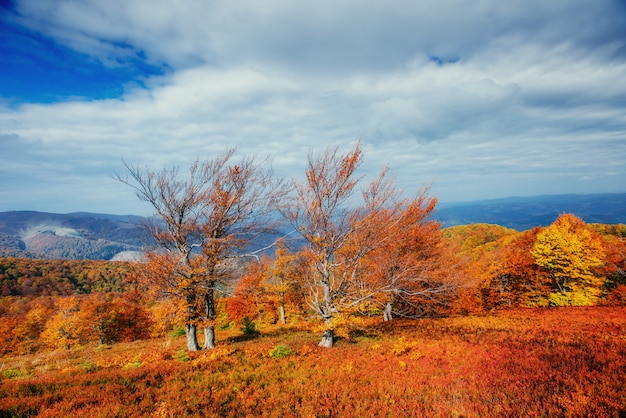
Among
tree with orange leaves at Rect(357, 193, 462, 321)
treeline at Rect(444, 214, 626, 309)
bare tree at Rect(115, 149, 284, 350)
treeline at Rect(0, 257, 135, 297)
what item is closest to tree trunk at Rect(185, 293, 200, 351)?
→ bare tree at Rect(115, 149, 284, 350)

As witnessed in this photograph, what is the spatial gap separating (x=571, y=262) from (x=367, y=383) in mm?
35894

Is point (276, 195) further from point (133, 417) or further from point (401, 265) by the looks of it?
point (133, 417)

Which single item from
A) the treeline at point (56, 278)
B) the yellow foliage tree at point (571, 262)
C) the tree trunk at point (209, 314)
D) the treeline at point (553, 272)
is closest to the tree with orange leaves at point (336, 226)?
the tree trunk at point (209, 314)

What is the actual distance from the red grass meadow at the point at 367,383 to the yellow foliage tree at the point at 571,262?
23.6m

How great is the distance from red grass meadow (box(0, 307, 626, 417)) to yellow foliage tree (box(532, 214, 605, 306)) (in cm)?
2363

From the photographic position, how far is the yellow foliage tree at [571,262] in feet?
102

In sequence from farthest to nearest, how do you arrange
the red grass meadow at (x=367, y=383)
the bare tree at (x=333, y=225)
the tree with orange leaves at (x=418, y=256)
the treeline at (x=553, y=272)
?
the treeline at (x=553, y=272) → the tree with orange leaves at (x=418, y=256) → the bare tree at (x=333, y=225) → the red grass meadow at (x=367, y=383)

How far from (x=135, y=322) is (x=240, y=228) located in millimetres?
60290

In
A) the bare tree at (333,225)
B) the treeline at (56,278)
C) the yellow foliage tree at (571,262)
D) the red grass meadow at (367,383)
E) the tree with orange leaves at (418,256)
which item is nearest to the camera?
the red grass meadow at (367,383)

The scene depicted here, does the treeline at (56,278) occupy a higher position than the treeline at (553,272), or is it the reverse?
the treeline at (553,272)

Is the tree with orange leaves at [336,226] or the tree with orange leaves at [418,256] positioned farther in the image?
the tree with orange leaves at [418,256]

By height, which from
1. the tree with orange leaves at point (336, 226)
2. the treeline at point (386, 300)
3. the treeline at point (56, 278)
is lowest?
the treeline at point (56, 278)

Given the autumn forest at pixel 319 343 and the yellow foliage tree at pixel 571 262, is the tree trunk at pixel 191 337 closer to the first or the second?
the autumn forest at pixel 319 343

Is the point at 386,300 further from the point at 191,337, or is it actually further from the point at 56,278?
the point at 56,278
